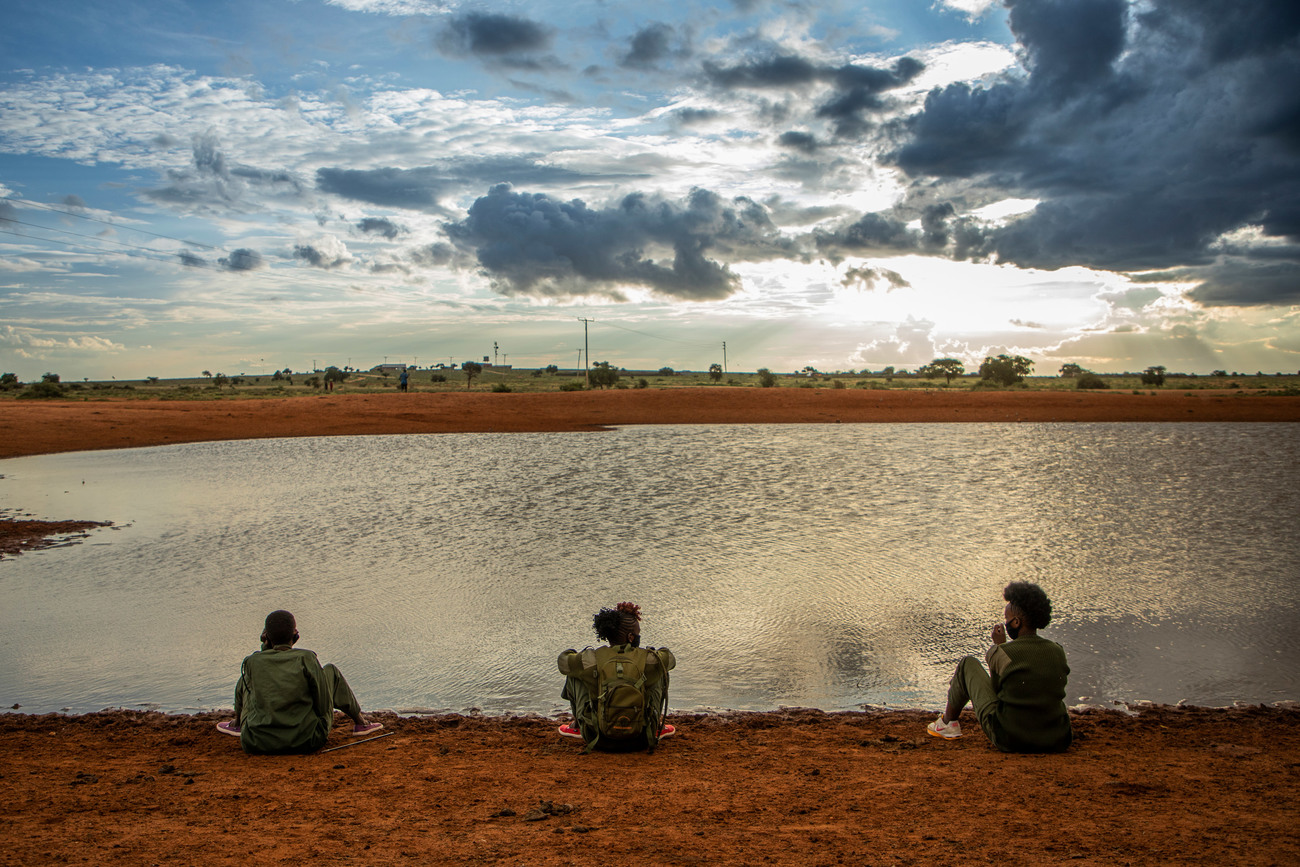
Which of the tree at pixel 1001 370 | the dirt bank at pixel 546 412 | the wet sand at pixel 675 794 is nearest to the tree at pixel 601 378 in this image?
the dirt bank at pixel 546 412

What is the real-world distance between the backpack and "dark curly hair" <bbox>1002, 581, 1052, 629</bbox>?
7.60 ft

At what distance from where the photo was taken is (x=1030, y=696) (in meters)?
5.38

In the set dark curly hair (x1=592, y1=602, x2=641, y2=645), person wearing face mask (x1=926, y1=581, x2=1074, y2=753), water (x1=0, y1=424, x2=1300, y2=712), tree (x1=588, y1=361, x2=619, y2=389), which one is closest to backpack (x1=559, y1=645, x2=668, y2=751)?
dark curly hair (x1=592, y1=602, x2=641, y2=645)

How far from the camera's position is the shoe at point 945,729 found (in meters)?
5.75

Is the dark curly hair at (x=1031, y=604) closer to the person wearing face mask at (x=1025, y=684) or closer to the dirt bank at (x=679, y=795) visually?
the person wearing face mask at (x=1025, y=684)

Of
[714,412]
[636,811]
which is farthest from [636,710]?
[714,412]

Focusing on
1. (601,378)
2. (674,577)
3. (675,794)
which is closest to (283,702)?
(675,794)

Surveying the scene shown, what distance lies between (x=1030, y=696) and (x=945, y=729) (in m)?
0.68

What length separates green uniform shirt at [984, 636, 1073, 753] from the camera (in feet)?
17.4

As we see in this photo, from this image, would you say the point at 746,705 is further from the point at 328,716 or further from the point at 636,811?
the point at 328,716

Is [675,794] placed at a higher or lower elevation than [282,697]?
lower

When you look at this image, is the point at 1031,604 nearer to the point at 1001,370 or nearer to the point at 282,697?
the point at 282,697

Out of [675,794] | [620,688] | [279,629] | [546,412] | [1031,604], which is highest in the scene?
[546,412]

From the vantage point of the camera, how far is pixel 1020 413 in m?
43.5
